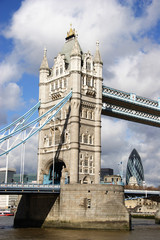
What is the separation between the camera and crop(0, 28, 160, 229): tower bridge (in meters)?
52.0

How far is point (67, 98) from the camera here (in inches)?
2362

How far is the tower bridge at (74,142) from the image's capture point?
5197cm

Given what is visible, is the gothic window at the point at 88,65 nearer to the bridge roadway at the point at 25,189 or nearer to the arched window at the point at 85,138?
the arched window at the point at 85,138

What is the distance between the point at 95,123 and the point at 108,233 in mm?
20526

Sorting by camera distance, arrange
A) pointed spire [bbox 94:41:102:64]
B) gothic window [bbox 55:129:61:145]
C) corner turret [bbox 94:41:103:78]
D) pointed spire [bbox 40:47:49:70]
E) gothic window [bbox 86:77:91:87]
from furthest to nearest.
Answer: pointed spire [bbox 40:47:49:70] < pointed spire [bbox 94:41:102:64] < corner turret [bbox 94:41:103:78] < gothic window [bbox 86:77:91:87] < gothic window [bbox 55:129:61:145]

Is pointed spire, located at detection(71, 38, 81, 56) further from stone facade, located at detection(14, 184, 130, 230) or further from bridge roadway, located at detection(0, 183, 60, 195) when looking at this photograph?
bridge roadway, located at detection(0, 183, 60, 195)

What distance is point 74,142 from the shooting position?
192ft

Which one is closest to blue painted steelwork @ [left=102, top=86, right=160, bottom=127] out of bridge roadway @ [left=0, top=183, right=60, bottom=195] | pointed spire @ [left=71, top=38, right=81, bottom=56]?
pointed spire @ [left=71, top=38, right=81, bottom=56]

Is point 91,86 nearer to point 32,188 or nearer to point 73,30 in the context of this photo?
point 73,30

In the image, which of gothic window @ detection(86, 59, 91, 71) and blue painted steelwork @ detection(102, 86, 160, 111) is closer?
gothic window @ detection(86, 59, 91, 71)

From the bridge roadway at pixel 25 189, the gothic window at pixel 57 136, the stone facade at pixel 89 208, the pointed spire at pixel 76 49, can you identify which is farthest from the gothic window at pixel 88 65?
the bridge roadway at pixel 25 189

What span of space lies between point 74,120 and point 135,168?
130695 millimetres

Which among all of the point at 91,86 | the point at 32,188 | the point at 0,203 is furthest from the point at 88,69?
the point at 0,203

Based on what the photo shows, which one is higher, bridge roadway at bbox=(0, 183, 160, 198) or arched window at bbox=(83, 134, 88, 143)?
arched window at bbox=(83, 134, 88, 143)
